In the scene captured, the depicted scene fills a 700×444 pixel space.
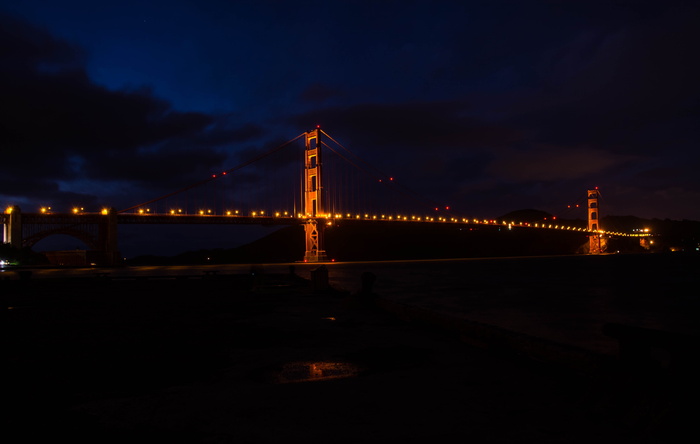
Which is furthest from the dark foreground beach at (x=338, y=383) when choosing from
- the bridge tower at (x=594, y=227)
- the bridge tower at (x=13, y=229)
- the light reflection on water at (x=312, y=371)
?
the bridge tower at (x=594, y=227)

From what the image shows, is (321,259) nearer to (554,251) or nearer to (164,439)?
(164,439)

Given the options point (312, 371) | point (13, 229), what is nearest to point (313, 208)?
point (13, 229)

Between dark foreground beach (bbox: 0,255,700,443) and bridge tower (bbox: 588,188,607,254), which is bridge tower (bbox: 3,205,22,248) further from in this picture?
bridge tower (bbox: 588,188,607,254)

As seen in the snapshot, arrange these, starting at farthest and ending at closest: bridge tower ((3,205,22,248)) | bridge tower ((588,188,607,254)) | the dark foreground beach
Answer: bridge tower ((588,188,607,254)) < bridge tower ((3,205,22,248)) < the dark foreground beach

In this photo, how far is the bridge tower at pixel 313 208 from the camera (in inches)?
3664

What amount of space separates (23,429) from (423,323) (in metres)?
7.77

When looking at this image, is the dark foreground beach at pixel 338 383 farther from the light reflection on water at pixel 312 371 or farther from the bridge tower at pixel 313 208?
the bridge tower at pixel 313 208

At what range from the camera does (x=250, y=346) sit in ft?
27.8

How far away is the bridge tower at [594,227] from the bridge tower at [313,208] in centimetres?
8572

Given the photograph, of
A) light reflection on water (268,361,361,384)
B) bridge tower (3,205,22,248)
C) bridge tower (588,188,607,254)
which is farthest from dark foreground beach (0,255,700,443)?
bridge tower (588,188,607,254)

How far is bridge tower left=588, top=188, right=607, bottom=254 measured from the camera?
503ft

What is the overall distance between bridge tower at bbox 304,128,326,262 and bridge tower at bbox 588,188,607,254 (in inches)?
3375

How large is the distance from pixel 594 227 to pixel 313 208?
105 meters

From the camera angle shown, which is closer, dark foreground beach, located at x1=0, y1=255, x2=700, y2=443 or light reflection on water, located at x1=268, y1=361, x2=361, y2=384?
dark foreground beach, located at x1=0, y1=255, x2=700, y2=443
